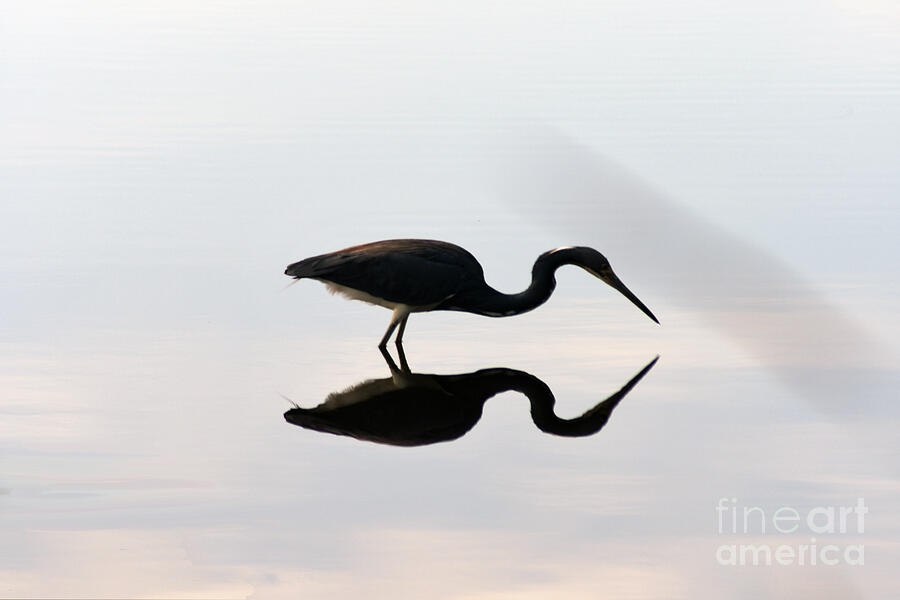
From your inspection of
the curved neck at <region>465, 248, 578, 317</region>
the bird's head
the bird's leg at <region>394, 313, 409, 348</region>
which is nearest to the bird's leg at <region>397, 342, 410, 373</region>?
the bird's leg at <region>394, 313, 409, 348</region>

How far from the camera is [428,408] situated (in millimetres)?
7637

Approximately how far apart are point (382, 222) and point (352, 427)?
4.89m

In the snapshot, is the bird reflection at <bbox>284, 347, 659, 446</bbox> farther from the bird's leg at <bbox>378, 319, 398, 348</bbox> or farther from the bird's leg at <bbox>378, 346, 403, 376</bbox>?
the bird's leg at <bbox>378, 319, 398, 348</bbox>

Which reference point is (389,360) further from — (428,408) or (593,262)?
(593,262)

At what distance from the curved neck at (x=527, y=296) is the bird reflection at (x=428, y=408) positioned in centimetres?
92

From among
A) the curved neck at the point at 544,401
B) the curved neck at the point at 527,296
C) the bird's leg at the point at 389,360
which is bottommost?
the curved neck at the point at 544,401

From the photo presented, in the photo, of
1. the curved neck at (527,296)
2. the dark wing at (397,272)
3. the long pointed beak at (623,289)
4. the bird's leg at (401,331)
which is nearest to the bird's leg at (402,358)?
the bird's leg at (401,331)

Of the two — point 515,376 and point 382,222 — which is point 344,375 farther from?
point 382,222

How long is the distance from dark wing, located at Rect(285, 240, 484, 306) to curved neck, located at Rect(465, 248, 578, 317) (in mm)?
182

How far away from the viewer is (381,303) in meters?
9.12

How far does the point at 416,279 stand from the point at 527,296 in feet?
2.53

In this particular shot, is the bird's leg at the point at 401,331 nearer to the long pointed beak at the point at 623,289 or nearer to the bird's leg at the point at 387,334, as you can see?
the bird's leg at the point at 387,334

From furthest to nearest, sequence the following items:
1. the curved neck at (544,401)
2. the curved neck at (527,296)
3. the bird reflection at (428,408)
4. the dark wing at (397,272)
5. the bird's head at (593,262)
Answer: the bird's head at (593,262) → the curved neck at (527,296) → the dark wing at (397,272) → the curved neck at (544,401) → the bird reflection at (428,408)

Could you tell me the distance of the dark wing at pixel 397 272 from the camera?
8.99 m
